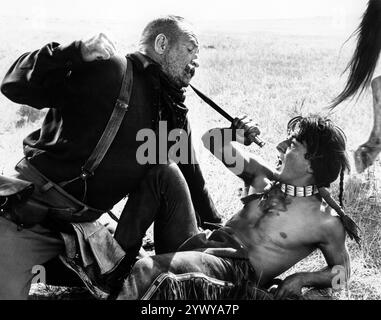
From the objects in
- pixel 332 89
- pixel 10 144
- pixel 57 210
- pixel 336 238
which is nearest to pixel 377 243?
pixel 336 238

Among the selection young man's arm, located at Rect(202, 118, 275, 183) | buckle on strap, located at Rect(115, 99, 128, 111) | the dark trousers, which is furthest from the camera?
young man's arm, located at Rect(202, 118, 275, 183)

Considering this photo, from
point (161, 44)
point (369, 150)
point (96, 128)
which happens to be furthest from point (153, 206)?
point (369, 150)

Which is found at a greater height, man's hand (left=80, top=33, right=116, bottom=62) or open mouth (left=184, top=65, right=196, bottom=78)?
man's hand (left=80, top=33, right=116, bottom=62)

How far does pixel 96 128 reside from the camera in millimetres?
3469

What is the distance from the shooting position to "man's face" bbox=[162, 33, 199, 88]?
144 inches

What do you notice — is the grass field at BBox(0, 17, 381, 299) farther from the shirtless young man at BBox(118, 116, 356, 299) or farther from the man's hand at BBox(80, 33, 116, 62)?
the shirtless young man at BBox(118, 116, 356, 299)

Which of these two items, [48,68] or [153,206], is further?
[153,206]

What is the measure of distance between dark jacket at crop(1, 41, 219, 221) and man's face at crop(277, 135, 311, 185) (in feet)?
2.70

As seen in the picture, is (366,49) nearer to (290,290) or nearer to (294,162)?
(294,162)

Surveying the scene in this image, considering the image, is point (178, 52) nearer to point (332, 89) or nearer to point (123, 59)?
point (123, 59)

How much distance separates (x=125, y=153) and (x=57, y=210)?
0.49m

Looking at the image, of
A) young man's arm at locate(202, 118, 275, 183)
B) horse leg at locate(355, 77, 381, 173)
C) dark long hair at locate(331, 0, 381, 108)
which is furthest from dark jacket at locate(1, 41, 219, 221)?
dark long hair at locate(331, 0, 381, 108)

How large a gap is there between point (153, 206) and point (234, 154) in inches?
25.6

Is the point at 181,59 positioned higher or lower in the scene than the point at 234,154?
higher
